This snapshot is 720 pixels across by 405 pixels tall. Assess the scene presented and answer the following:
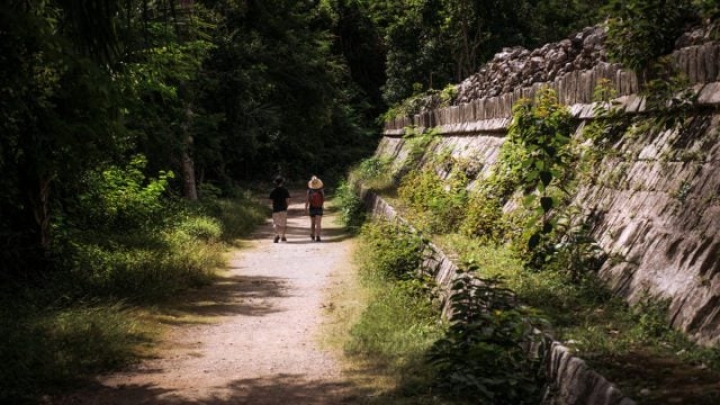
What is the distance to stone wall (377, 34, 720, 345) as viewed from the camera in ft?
16.3

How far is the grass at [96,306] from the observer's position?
6.59 m

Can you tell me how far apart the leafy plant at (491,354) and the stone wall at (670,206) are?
37.7 inches

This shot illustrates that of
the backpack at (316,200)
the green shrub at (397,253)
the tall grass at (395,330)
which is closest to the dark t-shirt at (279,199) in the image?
the backpack at (316,200)

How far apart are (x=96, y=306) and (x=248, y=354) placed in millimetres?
2417

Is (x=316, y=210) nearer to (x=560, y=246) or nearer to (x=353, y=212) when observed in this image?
(x=353, y=212)

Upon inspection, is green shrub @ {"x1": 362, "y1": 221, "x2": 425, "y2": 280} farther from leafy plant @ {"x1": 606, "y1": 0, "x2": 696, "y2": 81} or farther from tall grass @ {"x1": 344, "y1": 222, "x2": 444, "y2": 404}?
leafy plant @ {"x1": 606, "y1": 0, "x2": 696, "y2": 81}

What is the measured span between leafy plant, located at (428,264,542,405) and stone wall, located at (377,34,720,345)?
957mm

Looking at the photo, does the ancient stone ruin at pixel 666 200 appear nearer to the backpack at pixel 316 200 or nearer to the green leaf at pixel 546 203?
the green leaf at pixel 546 203

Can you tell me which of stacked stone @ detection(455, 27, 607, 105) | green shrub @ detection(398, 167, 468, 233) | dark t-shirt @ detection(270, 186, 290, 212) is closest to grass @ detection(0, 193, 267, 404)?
dark t-shirt @ detection(270, 186, 290, 212)

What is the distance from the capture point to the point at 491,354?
5465 mm

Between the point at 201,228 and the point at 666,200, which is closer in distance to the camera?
the point at 666,200

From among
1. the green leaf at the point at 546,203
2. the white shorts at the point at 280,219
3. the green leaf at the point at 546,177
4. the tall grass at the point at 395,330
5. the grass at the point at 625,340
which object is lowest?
the tall grass at the point at 395,330

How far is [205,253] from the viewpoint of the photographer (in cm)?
1380

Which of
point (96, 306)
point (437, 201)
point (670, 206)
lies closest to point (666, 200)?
point (670, 206)
